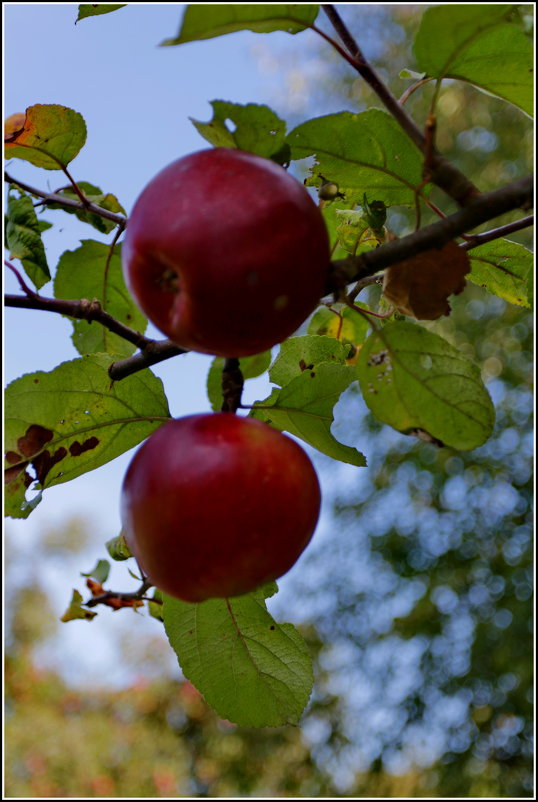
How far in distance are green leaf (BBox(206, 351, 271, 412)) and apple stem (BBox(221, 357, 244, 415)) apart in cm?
20

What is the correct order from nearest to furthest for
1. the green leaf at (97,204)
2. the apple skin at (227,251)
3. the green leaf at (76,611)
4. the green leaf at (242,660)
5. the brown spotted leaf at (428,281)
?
the apple skin at (227,251) < the brown spotted leaf at (428,281) < the green leaf at (242,660) < the green leaf at (97,204) < the green leaf at (76,611)

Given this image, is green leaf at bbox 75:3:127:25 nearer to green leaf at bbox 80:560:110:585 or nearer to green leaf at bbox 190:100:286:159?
green leaf at bbox 190:100:286:159

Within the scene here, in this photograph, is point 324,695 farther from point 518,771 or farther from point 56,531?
point 56,531

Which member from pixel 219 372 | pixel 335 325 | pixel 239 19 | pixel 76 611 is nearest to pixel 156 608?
pixel 76 611

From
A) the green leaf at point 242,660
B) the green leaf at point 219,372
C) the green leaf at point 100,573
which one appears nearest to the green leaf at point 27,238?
the green leaf at point 219,372

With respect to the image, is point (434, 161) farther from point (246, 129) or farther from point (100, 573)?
point (100, 573)

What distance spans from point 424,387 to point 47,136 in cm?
41

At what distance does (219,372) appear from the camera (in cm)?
78

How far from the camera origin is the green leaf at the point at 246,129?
17.3 inches

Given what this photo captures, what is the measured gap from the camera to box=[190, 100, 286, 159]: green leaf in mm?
440

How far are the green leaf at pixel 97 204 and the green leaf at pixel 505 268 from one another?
0.36 meters

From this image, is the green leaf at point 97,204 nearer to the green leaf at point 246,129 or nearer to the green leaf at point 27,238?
the green leaf at point 27,238

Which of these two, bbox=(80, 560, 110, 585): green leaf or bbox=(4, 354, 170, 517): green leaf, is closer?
bbox=(4, 354, 170, 517): green leaf

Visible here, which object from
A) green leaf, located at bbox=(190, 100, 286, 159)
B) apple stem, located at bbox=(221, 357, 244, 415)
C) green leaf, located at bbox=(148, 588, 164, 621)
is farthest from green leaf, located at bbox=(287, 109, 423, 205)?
green leaf, located at bbox=(148, 588, 164, 621)
